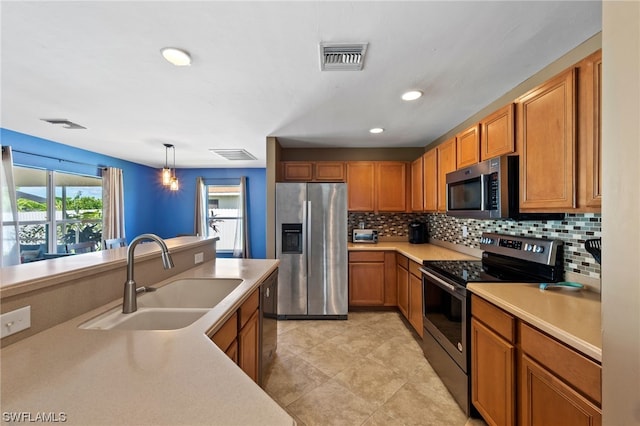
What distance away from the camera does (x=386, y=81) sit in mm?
2023

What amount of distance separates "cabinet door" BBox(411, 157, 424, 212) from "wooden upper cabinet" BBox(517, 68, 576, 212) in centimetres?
172

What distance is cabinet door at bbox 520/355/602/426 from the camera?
3.25 feet

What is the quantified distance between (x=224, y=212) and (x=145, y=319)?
513 cm

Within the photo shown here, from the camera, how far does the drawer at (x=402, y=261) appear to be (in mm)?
3160

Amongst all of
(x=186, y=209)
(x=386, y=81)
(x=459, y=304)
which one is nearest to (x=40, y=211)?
(x=186, y=209)

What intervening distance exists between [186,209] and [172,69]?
15.6 feet

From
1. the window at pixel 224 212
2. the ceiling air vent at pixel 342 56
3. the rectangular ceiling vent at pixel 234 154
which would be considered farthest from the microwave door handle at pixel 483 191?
the window at pixel 224 212

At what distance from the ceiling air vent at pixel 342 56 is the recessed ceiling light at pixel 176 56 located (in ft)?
2.81

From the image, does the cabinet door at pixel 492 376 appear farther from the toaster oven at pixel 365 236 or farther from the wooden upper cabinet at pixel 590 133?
the toaster oven at pixel 365 236

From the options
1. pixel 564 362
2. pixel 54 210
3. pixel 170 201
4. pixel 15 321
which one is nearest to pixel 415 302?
pixel 564 362

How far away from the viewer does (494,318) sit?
1.49 m

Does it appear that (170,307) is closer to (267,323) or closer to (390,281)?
(267,323)

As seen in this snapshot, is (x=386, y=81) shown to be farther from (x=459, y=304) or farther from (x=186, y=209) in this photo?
(x=186, y=209)

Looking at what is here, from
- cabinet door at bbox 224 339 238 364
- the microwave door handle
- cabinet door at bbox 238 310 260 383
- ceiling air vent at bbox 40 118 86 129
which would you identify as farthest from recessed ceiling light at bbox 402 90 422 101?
ceiling air vent at bbox 40 118 86 129
